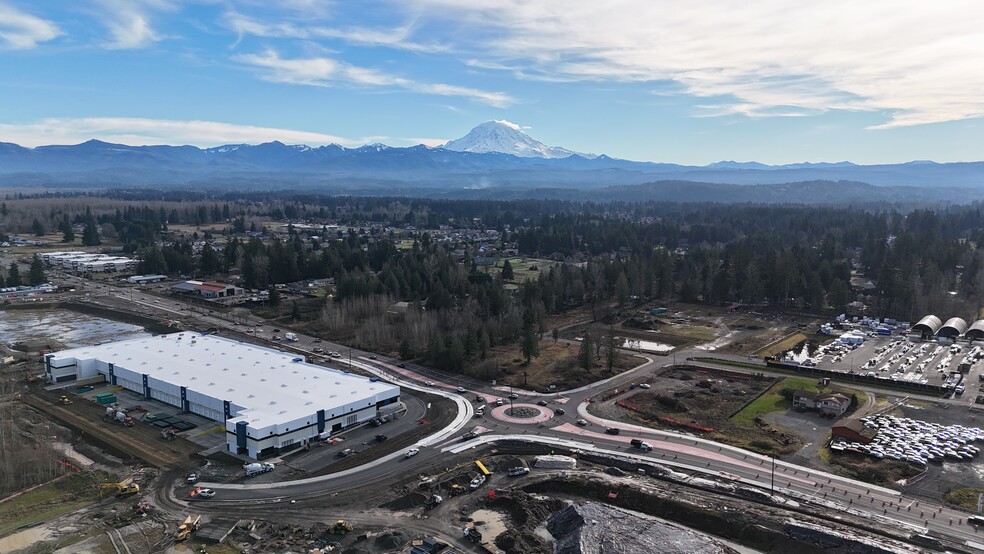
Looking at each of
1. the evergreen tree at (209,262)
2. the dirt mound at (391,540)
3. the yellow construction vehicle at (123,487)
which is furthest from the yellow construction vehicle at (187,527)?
the evergreen tree at (209,262)

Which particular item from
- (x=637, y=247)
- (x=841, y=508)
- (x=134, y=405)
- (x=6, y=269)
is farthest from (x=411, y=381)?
(x=6, y=269)

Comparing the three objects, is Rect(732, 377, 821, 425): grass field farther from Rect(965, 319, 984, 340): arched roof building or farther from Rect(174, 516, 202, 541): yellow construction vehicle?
Rect(174, 516, 202, 541): yellow construction vehicle

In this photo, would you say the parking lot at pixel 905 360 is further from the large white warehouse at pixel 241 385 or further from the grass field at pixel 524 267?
the grass field at pixel 524 267

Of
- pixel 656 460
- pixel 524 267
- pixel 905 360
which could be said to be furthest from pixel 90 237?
pixel 905 360

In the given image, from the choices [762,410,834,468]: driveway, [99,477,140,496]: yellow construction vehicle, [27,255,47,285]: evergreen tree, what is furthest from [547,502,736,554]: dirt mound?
[27,255,47,285]: evergreen tree

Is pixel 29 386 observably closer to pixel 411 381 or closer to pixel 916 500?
pixel 411 381

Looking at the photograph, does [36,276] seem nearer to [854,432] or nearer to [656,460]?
[656,460]
